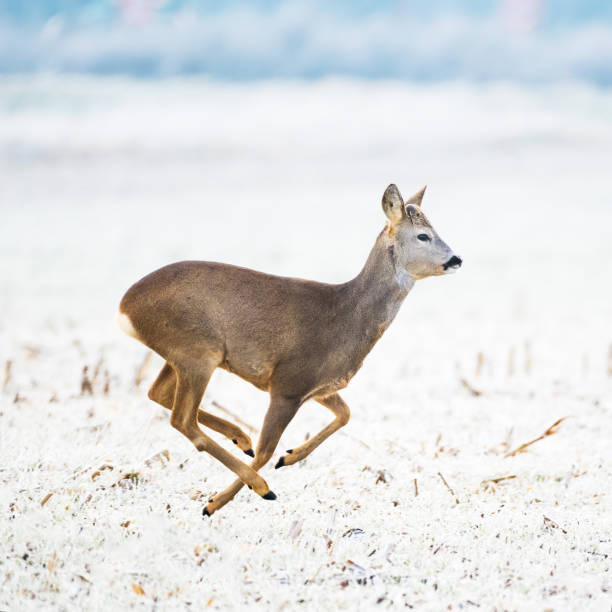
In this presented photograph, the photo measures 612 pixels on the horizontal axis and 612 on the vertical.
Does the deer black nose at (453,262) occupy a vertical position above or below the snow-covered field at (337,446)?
above

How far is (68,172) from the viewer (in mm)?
49688

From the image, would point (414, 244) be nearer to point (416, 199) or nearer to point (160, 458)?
point (416, 199)

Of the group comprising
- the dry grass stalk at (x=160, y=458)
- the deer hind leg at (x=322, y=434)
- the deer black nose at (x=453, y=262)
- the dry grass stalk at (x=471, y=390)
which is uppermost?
the deer black nose at (x=453, y=262)

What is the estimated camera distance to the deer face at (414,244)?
6.63 meters

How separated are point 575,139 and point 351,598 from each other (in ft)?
191

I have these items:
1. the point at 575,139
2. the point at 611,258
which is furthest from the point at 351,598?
the point at 575,139

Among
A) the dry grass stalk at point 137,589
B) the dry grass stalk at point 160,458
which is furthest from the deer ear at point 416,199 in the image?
the dry grass stalk at point 137,589

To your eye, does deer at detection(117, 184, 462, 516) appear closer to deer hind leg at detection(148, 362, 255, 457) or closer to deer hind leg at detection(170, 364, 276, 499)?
deer hind leg at detection(170, 364, 276, 499)

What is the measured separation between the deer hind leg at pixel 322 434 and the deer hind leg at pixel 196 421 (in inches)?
18.7

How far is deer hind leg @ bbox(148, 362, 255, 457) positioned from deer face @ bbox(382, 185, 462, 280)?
1781 mm

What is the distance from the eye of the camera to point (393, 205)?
6.68m

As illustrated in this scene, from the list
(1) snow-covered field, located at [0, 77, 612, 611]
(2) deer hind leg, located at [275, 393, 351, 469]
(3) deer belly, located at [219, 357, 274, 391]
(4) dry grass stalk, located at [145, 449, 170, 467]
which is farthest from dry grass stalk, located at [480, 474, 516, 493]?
(4) dry grass stalk, located at [145, 449, 170, 467]

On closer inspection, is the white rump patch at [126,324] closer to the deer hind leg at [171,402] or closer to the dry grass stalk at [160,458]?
the deer hind leg at [171,402]

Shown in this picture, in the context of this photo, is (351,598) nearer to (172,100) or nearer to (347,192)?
(347,192)
